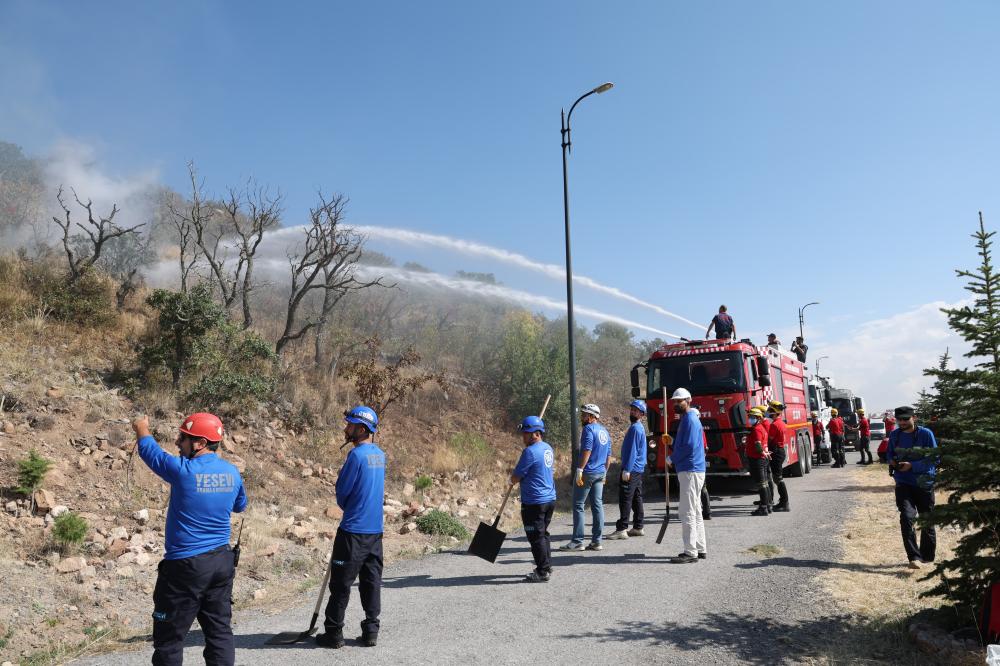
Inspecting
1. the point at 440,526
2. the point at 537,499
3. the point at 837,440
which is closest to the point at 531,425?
the point at 537,499

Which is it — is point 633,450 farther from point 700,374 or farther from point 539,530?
point 700,374

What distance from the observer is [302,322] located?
21.2 m

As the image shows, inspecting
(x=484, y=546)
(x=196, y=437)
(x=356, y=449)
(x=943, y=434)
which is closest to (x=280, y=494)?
(x=484, y=546)

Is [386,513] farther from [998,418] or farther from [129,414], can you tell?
[998,418]

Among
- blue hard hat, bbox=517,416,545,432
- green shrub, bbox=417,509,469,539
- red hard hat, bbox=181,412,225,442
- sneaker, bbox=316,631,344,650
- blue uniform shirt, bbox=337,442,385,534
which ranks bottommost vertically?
sneaker, bbox=316,631,344,650

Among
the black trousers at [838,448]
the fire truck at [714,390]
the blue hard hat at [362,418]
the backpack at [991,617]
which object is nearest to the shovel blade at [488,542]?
the blue hard hat at [362,418]

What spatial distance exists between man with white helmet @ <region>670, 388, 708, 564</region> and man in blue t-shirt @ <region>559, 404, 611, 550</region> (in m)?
0.93

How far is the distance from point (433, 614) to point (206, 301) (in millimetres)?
8930

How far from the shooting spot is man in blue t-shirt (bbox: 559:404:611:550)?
8.02 m

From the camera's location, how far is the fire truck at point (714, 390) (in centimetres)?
1258

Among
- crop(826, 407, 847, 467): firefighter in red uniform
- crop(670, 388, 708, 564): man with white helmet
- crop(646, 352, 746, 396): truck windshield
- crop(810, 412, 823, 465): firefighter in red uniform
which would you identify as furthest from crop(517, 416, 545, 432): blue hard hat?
crop(810, 412, 823, 465): firefighter in red uniform

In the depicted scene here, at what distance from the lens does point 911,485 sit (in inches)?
269

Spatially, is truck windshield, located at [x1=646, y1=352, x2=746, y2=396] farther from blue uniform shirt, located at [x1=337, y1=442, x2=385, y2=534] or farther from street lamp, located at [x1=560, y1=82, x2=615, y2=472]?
blue uniform shirt, located at [x1=337, y1=442, x2=385, y2=534]

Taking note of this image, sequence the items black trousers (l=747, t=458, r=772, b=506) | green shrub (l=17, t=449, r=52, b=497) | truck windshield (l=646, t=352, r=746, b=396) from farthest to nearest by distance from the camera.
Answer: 1. truck windshield (l=646, t=352, r=746, b=396)
2. black trousers (l=747, t=458, r=772, b=506)
3. green shrub (l=17, t=449, r=52, b=497)
